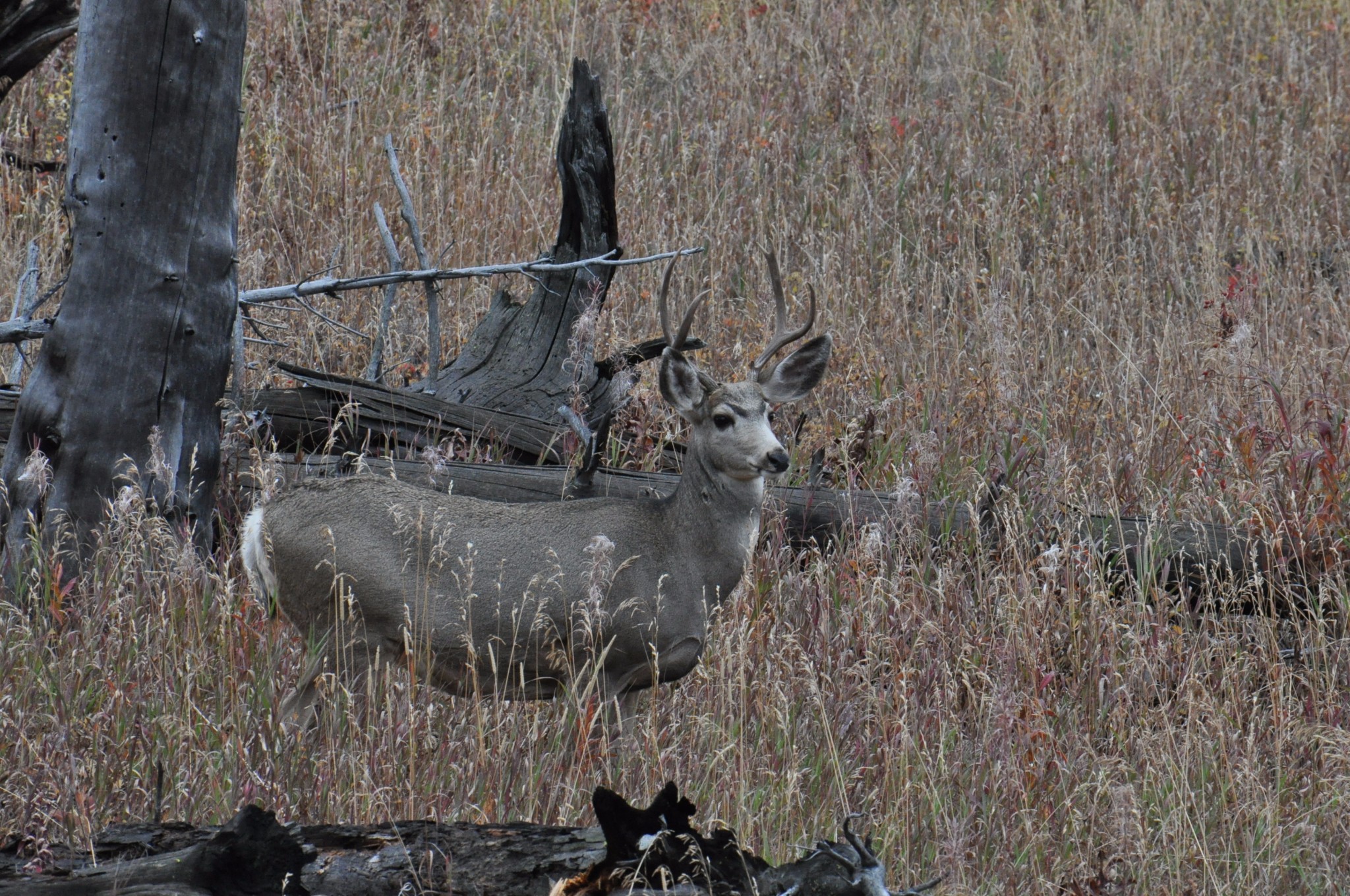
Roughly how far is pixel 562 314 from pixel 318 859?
3905 millimetres

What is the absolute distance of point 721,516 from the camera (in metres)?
4.82

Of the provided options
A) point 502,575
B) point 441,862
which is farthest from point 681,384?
point 441,862

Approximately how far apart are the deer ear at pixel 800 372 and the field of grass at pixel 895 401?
477mm

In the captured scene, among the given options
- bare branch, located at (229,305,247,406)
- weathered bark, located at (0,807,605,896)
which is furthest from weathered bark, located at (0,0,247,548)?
weathered bark, located at (0,807,605,896)

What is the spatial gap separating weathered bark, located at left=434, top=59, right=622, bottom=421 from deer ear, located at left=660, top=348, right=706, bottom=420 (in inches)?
38.4

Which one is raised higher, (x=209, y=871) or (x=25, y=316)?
(x=25, y=316)

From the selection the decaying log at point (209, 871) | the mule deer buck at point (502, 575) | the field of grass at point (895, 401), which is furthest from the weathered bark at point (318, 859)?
the mule deer buck at point (502, 575)

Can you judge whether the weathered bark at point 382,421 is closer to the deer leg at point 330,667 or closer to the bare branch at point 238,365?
the bare branch at point 238,365

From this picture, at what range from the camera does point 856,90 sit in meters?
10.2

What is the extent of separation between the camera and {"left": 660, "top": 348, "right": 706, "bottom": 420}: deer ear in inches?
189

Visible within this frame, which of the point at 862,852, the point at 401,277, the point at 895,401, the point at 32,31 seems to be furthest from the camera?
the point at 895,401

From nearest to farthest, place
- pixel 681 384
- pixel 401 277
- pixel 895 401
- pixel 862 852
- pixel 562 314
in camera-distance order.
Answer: pixel 862 852 → pixel 681 384 → pixel 401 277 → pixel 562 314 → pixel 895 401

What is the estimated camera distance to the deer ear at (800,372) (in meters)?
5.09

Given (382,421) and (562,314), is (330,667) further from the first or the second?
(562,314)
